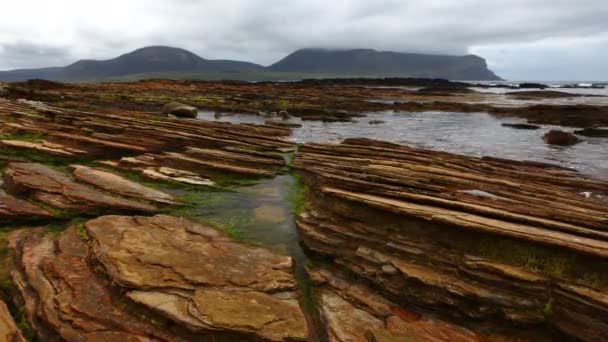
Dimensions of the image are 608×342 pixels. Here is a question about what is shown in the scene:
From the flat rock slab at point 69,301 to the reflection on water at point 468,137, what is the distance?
73.2 feet

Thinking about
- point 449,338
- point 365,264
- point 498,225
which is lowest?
point 449,338

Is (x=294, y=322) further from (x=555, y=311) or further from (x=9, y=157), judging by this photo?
(x=9, y=157)

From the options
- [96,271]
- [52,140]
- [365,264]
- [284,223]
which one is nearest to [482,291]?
[365,264]

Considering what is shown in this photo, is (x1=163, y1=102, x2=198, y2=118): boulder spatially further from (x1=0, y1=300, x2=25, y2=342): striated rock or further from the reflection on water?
(x1=0, y1=300, x2=25, y2=342): striated rock

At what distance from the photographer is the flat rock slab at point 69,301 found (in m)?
8.36

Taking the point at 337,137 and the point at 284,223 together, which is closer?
the point at 284,223

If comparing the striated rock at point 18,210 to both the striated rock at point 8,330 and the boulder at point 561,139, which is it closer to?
the striated rock at point 8,330

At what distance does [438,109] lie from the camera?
68438 mm

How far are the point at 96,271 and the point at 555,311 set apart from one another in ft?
37.9

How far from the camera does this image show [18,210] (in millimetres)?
13961

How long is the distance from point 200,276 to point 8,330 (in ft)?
13.4

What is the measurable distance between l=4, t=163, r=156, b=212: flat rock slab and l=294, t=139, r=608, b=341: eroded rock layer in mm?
7215

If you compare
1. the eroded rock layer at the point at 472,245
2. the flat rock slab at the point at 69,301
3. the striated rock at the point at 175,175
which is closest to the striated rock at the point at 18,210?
the flat rock slab at the point at 69,301

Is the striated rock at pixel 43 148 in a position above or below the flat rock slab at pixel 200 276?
above
